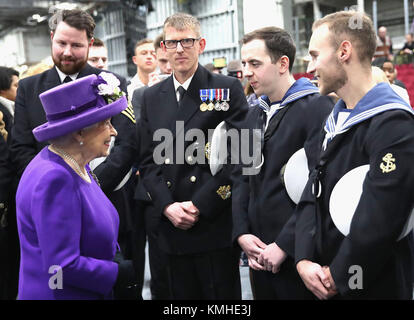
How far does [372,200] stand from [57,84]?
5.86 feet

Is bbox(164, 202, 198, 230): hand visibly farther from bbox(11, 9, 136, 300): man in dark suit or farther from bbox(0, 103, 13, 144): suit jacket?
bbox(0, 103, 13, 144): suit jacket

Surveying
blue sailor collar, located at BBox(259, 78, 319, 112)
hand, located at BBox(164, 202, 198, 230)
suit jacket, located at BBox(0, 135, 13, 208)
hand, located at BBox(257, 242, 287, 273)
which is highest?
blue sailor collar, located at BBox(259, 78, 319, 112)

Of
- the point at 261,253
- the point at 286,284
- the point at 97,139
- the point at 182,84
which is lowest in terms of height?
the point at 286,284

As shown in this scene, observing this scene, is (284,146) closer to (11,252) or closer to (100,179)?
(100,179)

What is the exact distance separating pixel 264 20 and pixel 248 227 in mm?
7551

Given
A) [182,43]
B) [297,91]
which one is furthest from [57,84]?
[297,91]

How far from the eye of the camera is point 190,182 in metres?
2.46

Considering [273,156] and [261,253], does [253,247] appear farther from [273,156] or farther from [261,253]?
[273,156]

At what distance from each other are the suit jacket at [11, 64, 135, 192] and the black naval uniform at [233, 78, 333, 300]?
2.46 feet

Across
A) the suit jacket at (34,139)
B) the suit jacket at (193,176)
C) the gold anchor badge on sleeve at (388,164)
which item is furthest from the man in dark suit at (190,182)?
the gold anchor badge on sleeve at (388,164)

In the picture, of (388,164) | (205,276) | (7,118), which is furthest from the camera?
(7,118)

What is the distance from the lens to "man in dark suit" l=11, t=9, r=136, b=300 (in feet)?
8.00

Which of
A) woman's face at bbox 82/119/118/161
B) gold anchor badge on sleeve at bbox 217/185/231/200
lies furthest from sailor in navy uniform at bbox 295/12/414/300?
woman's face at bbox 82/119/118/161

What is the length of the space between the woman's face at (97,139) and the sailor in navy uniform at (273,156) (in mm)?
766
